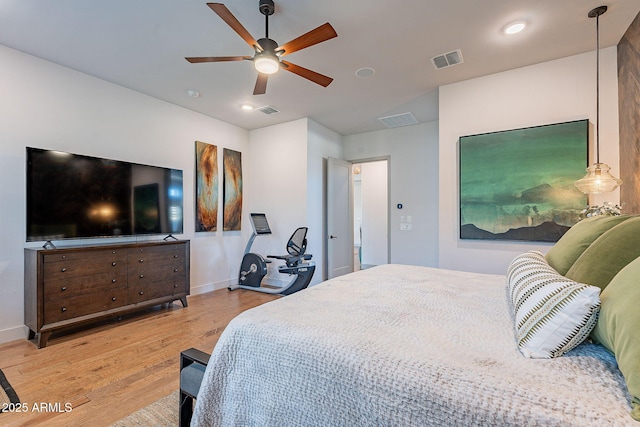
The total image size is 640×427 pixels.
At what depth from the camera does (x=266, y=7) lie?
2229mm

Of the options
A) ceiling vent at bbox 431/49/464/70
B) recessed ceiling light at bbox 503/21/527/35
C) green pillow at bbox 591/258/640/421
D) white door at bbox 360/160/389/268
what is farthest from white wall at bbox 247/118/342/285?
green pillow at bbox 591/258/640/421

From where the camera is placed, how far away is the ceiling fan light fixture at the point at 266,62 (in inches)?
91.7

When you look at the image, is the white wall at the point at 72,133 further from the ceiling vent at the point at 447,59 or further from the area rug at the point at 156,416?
the ceiling vent at the point at 447,59

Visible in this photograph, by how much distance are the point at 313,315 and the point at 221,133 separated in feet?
14.5

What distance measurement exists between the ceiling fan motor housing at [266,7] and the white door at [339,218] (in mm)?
2993

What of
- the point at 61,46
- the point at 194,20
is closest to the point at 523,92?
the point at 194,20

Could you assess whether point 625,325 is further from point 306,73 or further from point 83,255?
point 83,255

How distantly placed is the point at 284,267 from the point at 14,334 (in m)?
2.80

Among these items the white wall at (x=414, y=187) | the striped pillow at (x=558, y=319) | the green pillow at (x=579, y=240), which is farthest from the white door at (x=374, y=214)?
the striped pillow at (x=558, y=319)

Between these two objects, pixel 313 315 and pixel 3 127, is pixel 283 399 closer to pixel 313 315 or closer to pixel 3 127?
pixel 313 315

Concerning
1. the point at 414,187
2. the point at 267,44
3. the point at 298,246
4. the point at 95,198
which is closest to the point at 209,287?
the point at 298,246

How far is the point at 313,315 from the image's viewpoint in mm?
1197

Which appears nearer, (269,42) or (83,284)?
(269,42)

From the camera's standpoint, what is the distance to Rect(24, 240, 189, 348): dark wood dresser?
2627mm
